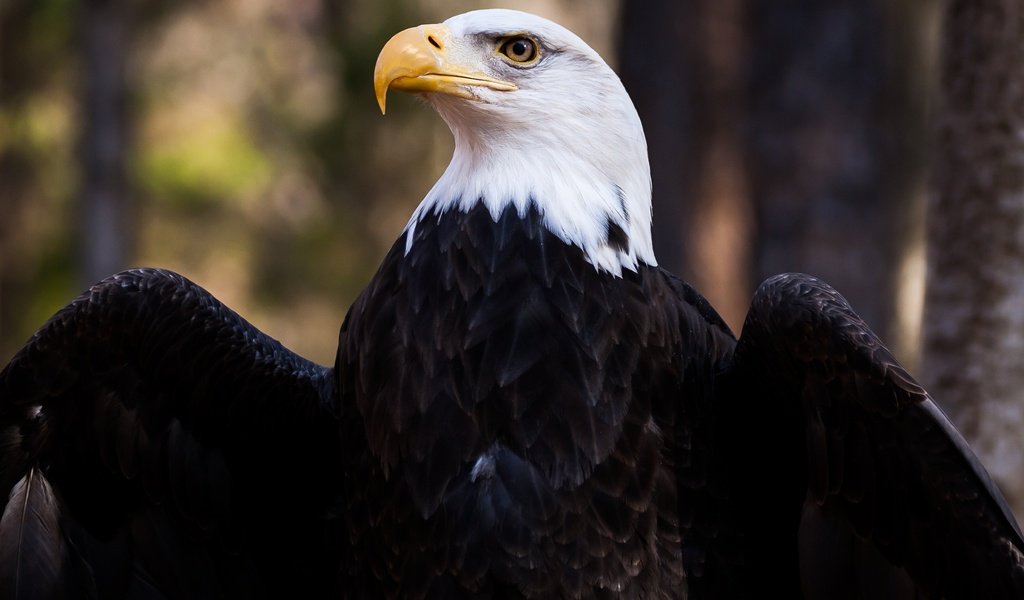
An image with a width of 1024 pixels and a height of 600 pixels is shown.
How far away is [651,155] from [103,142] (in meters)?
5.50

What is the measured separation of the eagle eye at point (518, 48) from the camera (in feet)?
12.2

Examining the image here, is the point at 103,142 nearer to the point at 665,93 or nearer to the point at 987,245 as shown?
the point at 665,93

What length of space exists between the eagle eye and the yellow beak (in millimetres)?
83

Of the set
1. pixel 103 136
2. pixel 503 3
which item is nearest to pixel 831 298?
pixel 103 136

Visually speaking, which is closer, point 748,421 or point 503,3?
point 748,421

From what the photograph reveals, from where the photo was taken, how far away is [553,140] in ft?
12.1

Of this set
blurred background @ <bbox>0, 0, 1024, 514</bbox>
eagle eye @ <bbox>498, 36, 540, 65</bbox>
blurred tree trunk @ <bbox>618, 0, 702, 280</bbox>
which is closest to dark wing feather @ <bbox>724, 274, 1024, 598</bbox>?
eagle eye @ <bbox>498, 36, 540, 65</bbox>

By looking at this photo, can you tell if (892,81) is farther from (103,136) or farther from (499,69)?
(499,69)

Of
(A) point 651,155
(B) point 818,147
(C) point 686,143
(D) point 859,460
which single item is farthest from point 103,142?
(D) point 859,460

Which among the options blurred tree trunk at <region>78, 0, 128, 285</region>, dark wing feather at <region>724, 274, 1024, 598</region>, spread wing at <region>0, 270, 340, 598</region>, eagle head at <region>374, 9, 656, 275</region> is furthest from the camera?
blurred tree trunk at <region>78, 0, 128, 285</region>

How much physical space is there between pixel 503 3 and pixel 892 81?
5.66 metres

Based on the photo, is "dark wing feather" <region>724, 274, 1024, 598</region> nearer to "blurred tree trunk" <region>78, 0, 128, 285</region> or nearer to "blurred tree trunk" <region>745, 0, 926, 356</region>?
"blurred tree trunk" <region>745, 0, 926, 356</region>

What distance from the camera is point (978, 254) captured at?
4.96 m

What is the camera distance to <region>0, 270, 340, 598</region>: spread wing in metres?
3.90
